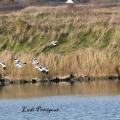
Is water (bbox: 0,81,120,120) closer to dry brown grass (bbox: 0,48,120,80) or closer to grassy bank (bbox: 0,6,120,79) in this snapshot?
dry brown grass (bbox: 0,48,120,80)

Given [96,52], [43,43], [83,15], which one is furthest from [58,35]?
[96,52]

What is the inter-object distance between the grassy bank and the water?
1656 mm

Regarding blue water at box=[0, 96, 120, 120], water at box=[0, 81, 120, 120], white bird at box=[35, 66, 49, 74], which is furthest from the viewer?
white bird at box=[35, 66, 49, 74]

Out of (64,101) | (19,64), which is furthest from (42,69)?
(64,101)

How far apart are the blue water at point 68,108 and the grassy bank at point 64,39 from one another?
5.88 metres

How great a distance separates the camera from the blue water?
105 feet

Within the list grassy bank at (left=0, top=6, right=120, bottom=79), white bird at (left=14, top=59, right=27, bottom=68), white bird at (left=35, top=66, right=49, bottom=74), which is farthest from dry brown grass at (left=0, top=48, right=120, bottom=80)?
white bird at (left=35, top=66, right=49, bottom=74)

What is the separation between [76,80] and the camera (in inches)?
1695

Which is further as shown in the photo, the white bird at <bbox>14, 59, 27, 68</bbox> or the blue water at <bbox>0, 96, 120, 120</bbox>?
the white bird at <bbox>14, 59, 27, 68</bbox>

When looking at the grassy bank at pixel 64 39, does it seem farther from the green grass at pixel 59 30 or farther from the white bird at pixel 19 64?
the white bird at pixel 19 64

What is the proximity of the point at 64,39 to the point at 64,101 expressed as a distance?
18.0m

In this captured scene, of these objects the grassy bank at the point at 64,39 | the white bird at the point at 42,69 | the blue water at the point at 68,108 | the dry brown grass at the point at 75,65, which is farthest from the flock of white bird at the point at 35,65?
the blue water at the point at 68,108

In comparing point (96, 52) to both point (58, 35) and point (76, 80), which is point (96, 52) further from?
point (58, 35)

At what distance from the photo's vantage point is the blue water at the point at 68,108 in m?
31.9
